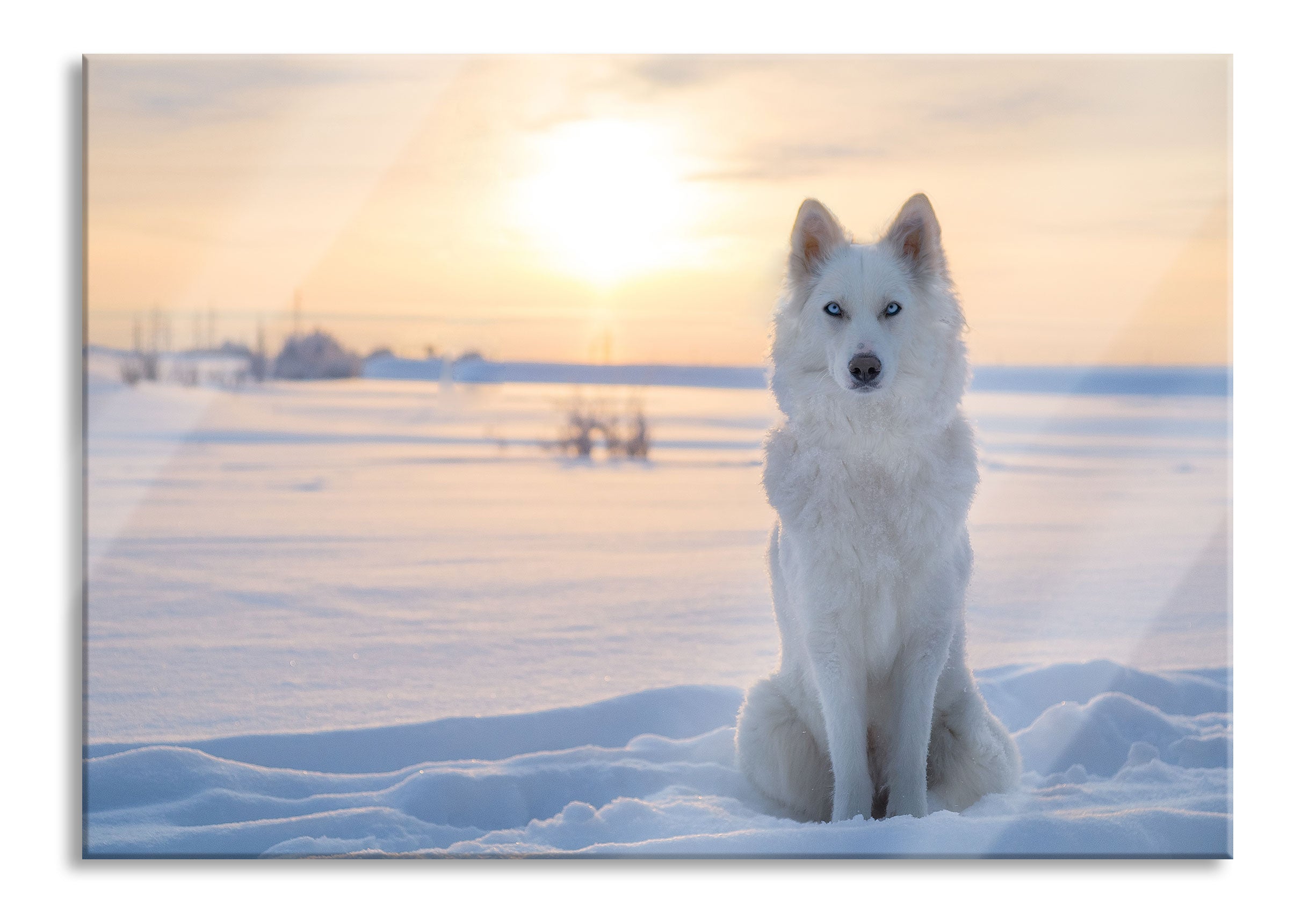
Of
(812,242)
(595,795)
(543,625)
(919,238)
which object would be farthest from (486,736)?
(919,238)

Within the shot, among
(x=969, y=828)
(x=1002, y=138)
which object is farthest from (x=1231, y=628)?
(x=1002, y=138)

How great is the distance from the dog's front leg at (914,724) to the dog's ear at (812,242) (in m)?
0.94

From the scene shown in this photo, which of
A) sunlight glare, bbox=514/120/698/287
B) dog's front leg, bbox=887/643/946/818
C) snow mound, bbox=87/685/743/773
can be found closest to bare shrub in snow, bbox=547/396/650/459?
sunlight glare, bbox=514/120/698/287

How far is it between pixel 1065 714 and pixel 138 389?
9.77 ft

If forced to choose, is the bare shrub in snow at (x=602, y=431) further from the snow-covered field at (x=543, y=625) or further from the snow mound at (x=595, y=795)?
the snow mound at (x=595, y=795)

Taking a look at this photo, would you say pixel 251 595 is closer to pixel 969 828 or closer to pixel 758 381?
pixel 758 381

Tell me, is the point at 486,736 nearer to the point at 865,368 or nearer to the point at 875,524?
the point at 875,524

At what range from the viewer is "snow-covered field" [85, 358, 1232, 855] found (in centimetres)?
248

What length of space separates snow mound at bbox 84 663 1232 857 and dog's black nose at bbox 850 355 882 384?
1.08 m

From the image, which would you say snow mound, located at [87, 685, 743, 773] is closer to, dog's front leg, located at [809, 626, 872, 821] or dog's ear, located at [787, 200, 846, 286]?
dog's front leg, located at [809, 626, 872, 821]

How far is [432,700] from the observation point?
→ 2.99m

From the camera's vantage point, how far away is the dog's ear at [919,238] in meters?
2.16
